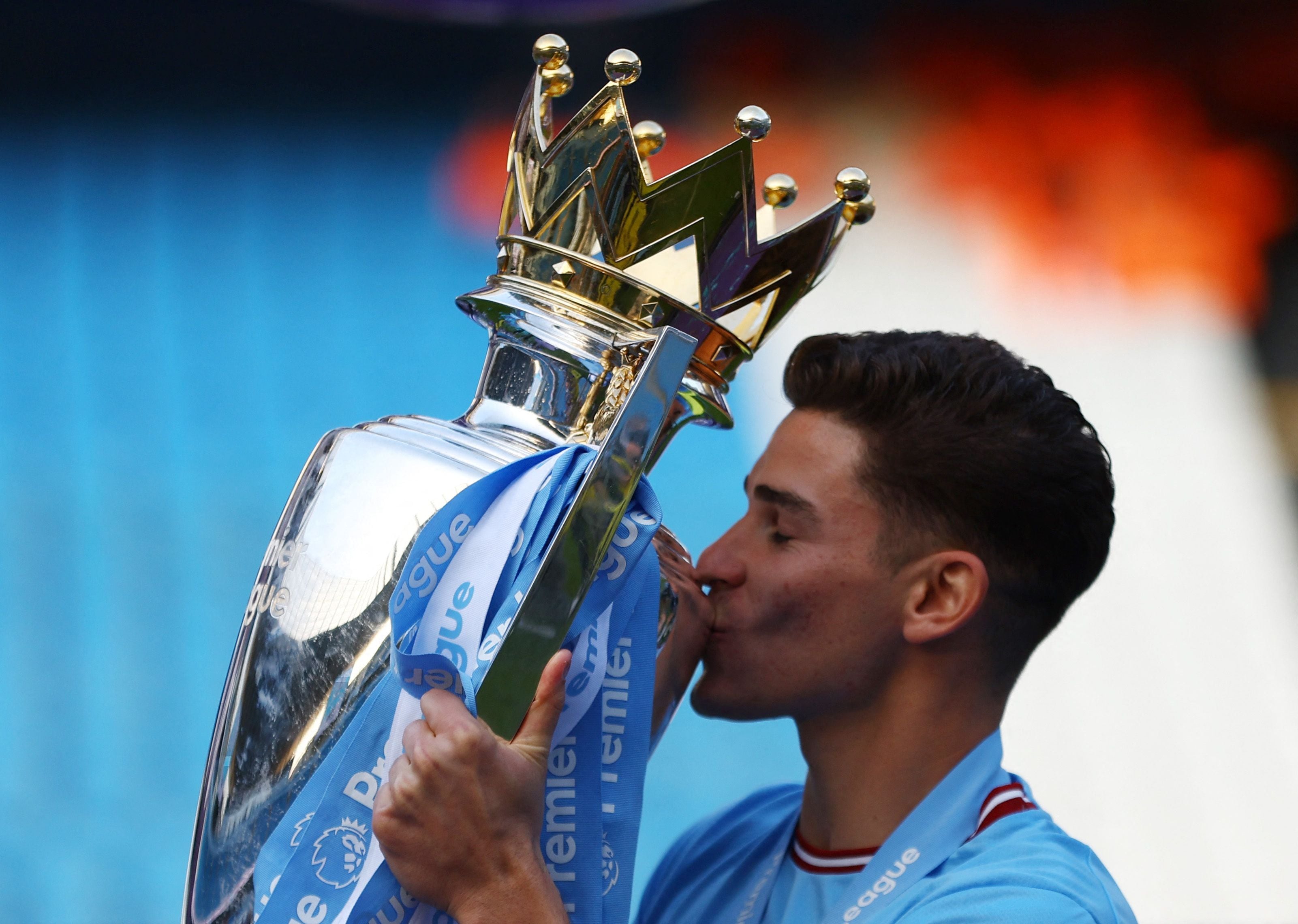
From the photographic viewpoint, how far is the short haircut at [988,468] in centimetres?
121

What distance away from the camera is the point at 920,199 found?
13.8 feet

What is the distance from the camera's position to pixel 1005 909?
95 centimetres

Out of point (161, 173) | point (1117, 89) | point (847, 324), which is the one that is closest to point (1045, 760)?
point (847, 324)

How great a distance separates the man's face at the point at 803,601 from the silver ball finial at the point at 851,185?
0.26 m

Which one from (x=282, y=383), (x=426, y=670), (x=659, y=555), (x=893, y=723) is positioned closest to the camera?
(x=426, y=670)

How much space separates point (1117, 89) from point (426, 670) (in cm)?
394

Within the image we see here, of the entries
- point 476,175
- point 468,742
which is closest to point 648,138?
point 468,742

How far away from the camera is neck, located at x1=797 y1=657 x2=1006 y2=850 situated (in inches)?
47.2

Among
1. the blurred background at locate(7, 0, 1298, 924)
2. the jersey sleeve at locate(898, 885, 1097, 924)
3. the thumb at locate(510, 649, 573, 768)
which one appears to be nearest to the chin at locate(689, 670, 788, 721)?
the jersey sleeve at locate(898, 885, 1097, 924)

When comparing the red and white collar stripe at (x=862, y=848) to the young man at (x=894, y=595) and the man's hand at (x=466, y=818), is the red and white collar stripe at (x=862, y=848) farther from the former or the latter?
the man's hand at (x=466, y=818)

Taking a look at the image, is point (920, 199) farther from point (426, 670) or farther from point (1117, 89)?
point (426, 670)

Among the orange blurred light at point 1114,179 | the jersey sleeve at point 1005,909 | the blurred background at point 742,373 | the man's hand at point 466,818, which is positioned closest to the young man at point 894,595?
the jersey sleeve at point 1005,909

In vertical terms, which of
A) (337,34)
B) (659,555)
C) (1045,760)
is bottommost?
(1045,760)

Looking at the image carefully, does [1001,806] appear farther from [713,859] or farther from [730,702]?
[713,859]
